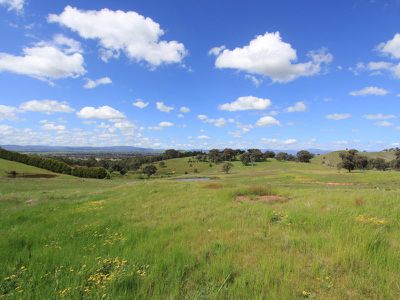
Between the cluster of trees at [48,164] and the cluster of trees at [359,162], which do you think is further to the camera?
the cluster of trees at [48,164]

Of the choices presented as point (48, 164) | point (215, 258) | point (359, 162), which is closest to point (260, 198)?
point (215, 258)

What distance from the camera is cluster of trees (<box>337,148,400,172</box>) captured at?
95.8 m

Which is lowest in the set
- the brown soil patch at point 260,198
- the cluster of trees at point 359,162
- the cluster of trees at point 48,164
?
the cluster of trees at point 48,164

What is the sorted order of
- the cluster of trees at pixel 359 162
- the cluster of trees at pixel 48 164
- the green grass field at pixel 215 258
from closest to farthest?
the green grass field at pixel 215 258, the cluster of trees at pixel 359 162, the cluster of trees at pixel 48 164

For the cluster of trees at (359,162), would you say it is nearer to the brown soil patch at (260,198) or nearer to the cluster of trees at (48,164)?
the cluster of trees at (48,164)

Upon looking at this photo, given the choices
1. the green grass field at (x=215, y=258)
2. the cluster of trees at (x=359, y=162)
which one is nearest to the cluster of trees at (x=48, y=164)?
the cluster of trees at (x=359, y=162)

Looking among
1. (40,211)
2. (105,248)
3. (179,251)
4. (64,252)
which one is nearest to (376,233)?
(179,251)

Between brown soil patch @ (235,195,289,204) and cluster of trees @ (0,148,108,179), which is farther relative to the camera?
cluster of trees @ (0,148,108,179)

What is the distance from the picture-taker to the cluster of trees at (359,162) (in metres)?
95.8

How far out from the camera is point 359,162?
353 ft

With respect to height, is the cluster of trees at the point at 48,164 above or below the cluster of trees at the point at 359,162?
below

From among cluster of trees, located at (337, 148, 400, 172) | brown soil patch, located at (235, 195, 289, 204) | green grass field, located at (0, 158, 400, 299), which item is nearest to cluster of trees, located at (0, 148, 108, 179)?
cluster of trees, located at (337, 148, 400, 172)

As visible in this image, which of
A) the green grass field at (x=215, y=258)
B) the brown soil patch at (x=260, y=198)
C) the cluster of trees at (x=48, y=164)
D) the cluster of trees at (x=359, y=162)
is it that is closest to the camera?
the green grass field at (x=215, y=258)

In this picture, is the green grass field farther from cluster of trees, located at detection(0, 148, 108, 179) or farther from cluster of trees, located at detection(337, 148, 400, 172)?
cluster of trees, located at detection(0, 148, 108, 179)
